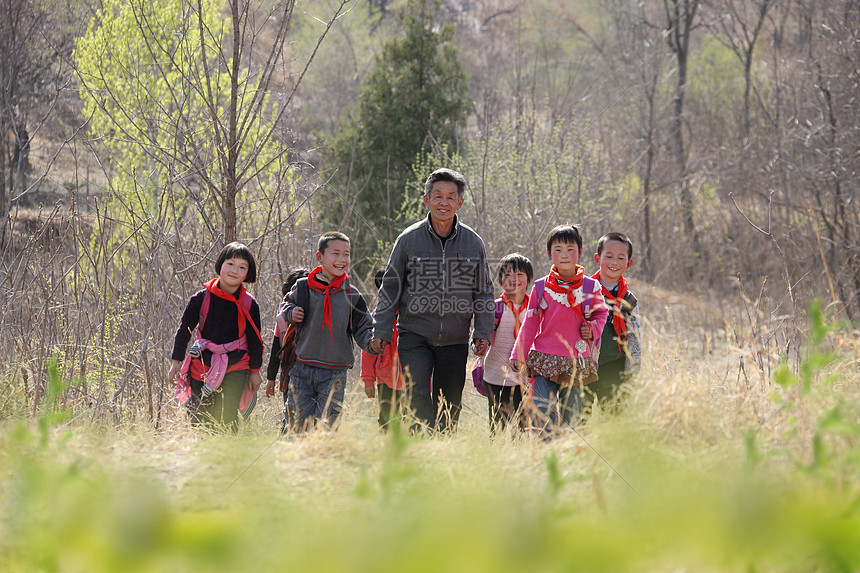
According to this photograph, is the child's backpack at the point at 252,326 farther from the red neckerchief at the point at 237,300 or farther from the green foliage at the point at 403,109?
the green foliage at the point at 403,109

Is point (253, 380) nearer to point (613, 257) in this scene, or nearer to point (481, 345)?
point (481, 345)

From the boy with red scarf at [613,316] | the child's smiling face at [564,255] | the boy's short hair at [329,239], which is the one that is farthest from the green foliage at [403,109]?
the child's smiling face at [564,255]

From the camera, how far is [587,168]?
39.8 feet

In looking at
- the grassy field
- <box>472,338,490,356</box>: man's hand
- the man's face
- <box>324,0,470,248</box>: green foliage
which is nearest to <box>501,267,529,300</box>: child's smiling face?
<box>472,338,490,356</box>: man's hand

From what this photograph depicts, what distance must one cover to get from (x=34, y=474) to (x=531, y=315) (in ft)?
9.15

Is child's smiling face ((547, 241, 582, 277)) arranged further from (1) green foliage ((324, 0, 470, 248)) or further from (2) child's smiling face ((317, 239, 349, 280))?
(1) green foliage ((324, 0, 470, 248))

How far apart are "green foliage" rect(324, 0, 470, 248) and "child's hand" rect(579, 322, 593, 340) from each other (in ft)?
26.8

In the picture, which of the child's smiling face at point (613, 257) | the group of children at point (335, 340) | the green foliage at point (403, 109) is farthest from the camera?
the green foliage at point (403, 109)

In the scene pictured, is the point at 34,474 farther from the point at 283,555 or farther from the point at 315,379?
the point at 315,379

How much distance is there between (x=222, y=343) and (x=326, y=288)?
66cm

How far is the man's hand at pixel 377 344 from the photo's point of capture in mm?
4188

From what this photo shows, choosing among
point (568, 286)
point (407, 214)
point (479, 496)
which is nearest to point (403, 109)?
point (407, 214)

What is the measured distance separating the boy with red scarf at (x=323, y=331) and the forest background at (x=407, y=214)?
1.65 feet

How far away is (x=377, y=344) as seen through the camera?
4.20m
